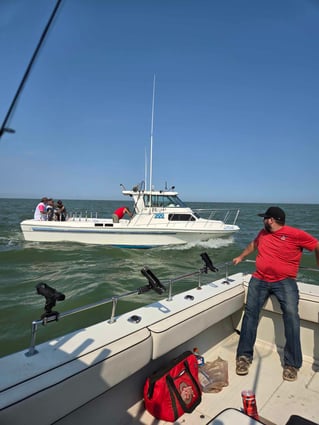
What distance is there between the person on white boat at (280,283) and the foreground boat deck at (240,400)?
0.12 m

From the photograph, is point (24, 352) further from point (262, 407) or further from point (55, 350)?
point (262, 407)

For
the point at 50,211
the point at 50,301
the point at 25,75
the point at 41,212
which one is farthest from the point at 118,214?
the point at 25,75

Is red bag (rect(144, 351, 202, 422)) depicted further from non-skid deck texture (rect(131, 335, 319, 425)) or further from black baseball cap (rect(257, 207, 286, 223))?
black baseball cap (rect(257, 207, 286, 223))

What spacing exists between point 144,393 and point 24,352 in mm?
1056

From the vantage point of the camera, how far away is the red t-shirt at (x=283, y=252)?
2.49 metres

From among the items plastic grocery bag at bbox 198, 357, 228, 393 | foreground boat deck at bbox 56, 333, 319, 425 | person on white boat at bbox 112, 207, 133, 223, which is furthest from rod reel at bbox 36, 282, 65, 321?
person on white boat at bbox 112, 207, 133, 223

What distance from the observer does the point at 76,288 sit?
712 centimetres

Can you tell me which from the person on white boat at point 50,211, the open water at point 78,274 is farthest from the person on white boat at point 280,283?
the person on white boat at point 50,211

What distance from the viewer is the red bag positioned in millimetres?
2074

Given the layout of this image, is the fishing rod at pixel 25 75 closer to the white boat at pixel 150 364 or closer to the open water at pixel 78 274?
the white boat at pixel 150 364

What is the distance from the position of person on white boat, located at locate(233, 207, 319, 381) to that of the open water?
46.4 inches

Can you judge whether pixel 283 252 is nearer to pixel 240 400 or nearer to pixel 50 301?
pixel 240 400

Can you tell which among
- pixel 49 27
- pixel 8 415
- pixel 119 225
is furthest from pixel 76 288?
pixel 49 27

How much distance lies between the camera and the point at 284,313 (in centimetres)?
255
